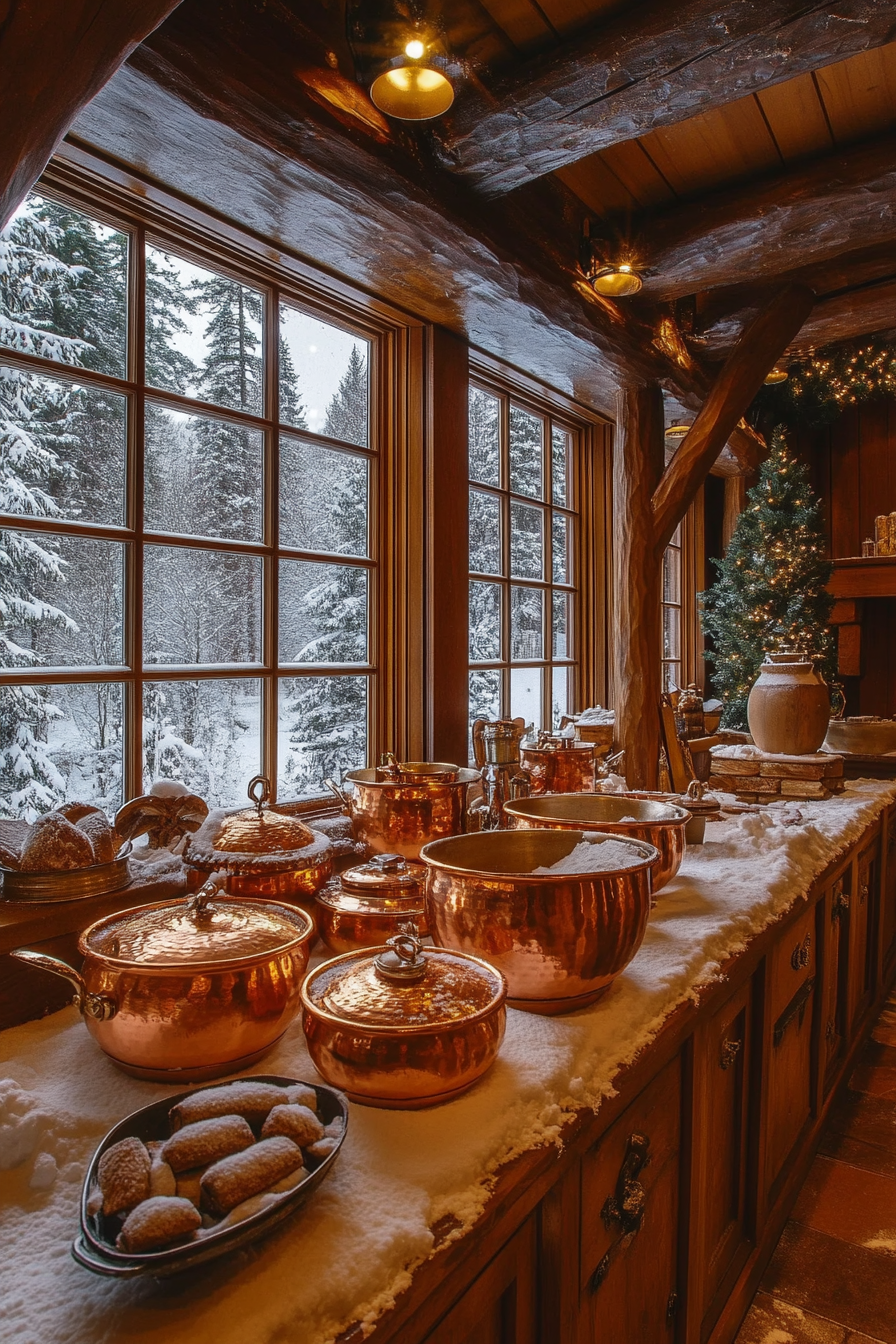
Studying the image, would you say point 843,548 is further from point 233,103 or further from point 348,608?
point 233,103

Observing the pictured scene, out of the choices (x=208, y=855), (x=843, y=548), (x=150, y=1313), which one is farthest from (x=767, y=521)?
(x=150, y=1313)

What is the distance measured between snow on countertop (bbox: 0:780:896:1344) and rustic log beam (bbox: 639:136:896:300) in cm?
216

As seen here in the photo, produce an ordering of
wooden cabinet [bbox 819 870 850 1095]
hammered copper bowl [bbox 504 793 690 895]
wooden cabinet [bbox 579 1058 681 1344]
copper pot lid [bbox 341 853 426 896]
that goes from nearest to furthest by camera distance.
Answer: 1. wooden cabinet [bbox 579 1058 681 1344]
2. copper pot lid [bbox 341 853 426 896]
3. hammered copper bowl [bbox 504 793 690 895]
4. wooden cabinet [bbox 819 870 850 1095]

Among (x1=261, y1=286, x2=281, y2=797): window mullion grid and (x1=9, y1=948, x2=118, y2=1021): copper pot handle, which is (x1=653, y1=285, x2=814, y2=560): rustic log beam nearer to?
(x1=261, y1=286, x2=281, y2=797): window mullion grid

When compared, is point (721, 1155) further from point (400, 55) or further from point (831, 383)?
point (831, 383)

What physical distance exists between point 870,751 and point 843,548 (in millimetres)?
2840

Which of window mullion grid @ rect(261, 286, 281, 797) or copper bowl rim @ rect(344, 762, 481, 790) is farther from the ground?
window mullion grid @ rect(261, 286, 281, 797)

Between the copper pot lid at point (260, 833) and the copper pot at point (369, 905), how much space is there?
0.27 feet

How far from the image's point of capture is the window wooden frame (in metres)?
1.60

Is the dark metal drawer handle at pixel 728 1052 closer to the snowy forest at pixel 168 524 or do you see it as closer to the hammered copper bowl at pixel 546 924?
the hammered copper bowl at pixel 546 924

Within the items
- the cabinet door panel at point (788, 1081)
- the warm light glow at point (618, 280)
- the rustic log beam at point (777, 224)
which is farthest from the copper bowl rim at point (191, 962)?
the rustic log beam at point (777, 224)

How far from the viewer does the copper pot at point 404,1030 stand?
67 centimetres

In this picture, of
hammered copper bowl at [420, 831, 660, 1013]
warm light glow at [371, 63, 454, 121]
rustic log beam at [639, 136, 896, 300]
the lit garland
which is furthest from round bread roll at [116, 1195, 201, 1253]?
the lit garland

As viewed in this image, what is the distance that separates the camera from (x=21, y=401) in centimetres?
152
